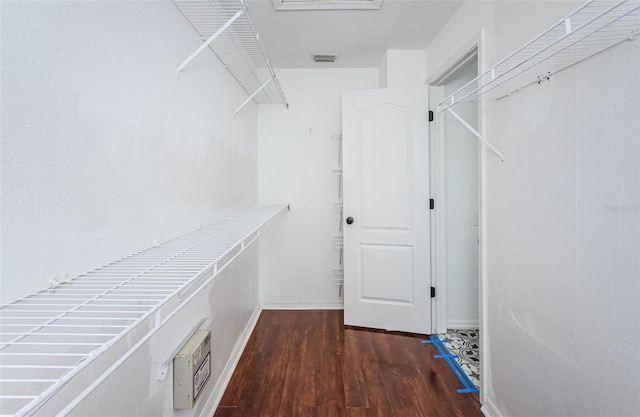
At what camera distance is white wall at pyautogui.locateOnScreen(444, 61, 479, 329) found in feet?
8.16

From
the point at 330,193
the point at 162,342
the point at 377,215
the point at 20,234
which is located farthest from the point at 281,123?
the point at 20,234

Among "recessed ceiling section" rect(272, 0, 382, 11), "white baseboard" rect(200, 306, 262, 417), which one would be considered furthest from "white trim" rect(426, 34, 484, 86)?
"white baseboard" rect(200, 306, 262, 417)

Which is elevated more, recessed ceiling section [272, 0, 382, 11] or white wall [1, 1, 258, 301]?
recessed ceiling section [272, 0, 382, 11]

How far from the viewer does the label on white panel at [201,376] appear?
1.24m

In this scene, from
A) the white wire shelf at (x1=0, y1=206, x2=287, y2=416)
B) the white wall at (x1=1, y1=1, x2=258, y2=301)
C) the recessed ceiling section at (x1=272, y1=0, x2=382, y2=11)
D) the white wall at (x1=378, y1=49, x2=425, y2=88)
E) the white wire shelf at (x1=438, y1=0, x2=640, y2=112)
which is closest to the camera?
the white wire shelf at (x1=0, y1=206, x2=287, y2=416)

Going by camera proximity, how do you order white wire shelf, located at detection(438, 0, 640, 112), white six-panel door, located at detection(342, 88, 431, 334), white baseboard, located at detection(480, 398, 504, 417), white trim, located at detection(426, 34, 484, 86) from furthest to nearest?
white six-panel door, located at detection(342, 88, 431, 334)
white trim, located at detection(426, 34, 484, 86)
white baseboard, located at detection(480, 398, 504, 417)
white wire shelf, located at detection(438, 0, 640, 112)

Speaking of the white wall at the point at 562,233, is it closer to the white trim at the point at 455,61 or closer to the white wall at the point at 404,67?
the white trim at the point at 455,61

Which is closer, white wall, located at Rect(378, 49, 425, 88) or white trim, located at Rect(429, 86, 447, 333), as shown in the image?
white trim, located at Rect(429, 86, 447, 333)

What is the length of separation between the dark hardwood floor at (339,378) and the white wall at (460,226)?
0.55 metres

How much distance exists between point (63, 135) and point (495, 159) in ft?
5.92

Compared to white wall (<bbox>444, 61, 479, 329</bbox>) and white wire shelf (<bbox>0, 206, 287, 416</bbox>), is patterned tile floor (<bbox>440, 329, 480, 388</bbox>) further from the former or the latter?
white wire shelf (<bbox>0, 206, 287, 416</bbox>)

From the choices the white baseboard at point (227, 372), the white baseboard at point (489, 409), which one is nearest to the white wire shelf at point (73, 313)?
the white baseboard at point (227, 372)

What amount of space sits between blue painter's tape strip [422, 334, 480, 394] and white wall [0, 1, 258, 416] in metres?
1.56

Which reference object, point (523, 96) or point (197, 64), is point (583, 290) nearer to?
point (523, 96)
